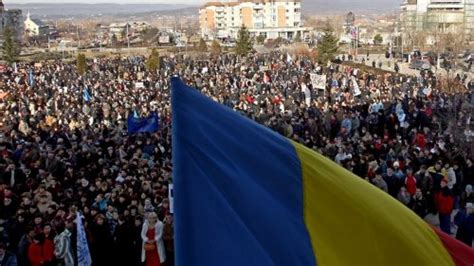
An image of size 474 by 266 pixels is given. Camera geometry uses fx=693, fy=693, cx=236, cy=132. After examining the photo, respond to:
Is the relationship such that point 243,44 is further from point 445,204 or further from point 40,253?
point 40,253

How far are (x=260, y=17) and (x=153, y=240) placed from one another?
437 feet

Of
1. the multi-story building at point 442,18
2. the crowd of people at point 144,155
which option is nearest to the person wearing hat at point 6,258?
the crowd of people at point 144,155

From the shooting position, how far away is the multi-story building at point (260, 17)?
134000 millimetres

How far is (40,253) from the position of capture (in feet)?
27.9

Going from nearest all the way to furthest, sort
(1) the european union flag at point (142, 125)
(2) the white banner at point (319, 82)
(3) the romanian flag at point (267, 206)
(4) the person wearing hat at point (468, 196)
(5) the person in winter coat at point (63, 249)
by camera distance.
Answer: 1. (3) the romanian flag at point (267, 206)
2. (5) the person in winter coat at point (63, 249)
3. (4) the person wearing hat at point (468, 196)
4. (1) the european union flag at point (142, 125)
5. (2) the white banner at point (319, 82)

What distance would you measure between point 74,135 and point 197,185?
606 inches

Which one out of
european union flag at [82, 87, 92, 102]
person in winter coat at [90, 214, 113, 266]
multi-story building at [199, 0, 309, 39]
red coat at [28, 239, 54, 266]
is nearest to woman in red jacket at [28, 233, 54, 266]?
red coat at [28, 239, 54, 266]

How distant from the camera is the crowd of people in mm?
9070

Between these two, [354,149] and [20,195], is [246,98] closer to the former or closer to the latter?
[354,149]

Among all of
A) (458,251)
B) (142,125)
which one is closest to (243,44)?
(142,125)

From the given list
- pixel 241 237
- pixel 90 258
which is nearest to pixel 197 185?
pixel 241 237

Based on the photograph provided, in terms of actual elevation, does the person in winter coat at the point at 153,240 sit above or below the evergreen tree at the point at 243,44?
below

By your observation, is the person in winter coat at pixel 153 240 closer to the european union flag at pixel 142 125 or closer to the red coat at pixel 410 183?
the red coat at pixel 410 183

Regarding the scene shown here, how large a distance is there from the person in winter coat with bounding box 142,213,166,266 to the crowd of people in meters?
0.01
